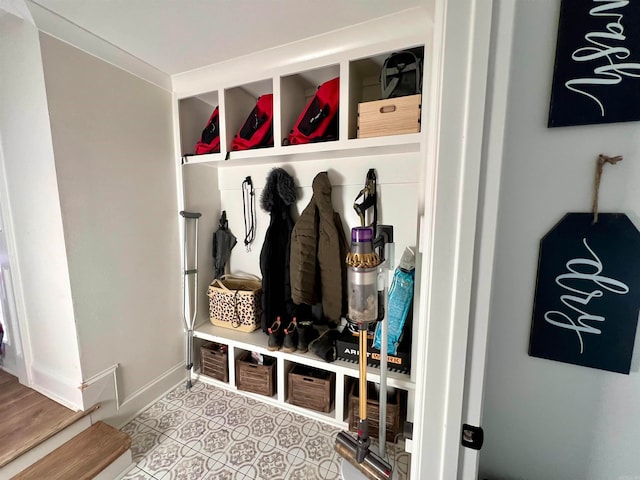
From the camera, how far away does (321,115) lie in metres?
1.30

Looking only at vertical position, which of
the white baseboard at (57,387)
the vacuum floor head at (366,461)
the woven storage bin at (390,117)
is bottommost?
the vacuum floor head at (366,461)

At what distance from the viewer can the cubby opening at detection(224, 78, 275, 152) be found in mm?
1517

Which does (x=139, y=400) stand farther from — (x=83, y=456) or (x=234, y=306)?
(x=234, y=306)

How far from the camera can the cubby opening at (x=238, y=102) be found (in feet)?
4.98

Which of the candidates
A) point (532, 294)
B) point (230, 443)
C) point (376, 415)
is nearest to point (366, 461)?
point (376, 415)

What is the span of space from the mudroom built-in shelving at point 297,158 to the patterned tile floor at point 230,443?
0.13 metres

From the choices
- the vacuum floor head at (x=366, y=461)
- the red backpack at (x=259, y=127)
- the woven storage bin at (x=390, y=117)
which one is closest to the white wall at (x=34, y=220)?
the red backpack at (x=259, y=127)

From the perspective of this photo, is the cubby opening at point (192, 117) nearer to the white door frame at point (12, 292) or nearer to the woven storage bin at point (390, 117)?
the white door frame at point (12, 292)

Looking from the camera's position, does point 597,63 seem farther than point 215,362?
No

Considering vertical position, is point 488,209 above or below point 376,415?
above

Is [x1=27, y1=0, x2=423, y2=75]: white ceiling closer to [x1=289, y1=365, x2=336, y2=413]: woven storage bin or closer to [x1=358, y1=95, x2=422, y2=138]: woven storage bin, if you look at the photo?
[x1=358, y1=95, x2=422, y2=138]: woven storage bin

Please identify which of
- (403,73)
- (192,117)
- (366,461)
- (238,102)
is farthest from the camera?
(192,117)

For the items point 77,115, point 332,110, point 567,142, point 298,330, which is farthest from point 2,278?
point 567,142

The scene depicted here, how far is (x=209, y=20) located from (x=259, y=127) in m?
0.50
